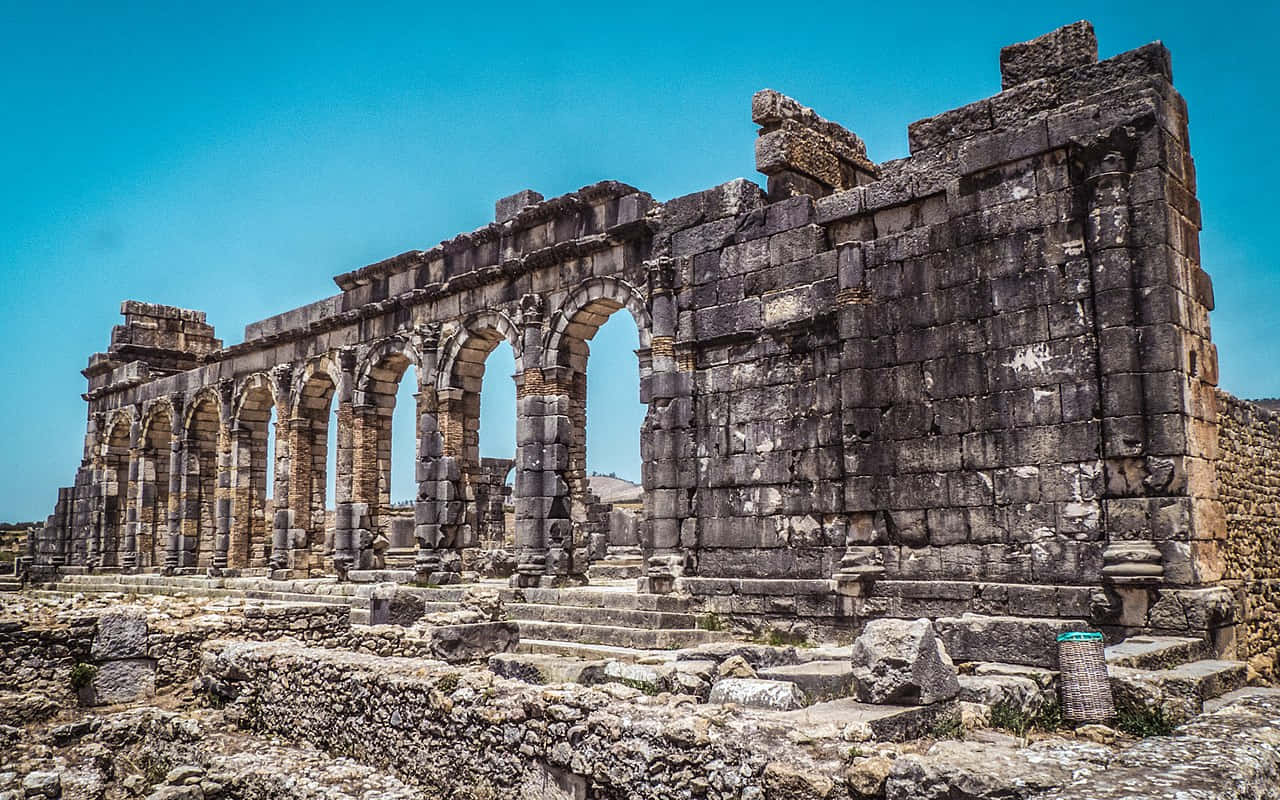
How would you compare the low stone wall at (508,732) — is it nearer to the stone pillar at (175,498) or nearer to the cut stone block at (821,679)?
the cut stone block at (821,679)

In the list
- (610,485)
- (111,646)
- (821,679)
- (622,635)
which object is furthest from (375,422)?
(610,485)

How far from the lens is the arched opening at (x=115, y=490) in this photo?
27734mm

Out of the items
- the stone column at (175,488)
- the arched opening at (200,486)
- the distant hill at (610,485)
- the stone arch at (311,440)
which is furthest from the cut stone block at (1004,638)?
the distant hill at (610,485)

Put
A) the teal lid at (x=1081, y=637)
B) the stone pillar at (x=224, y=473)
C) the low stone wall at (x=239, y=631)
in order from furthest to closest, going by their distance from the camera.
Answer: the stone pillar at (x=224, y=473) < the low stone wall at (x=239, y=631) < the teal lid at (x=1081, y=637)

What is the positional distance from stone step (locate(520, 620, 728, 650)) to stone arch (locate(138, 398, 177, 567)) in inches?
663

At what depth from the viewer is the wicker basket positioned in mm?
6148

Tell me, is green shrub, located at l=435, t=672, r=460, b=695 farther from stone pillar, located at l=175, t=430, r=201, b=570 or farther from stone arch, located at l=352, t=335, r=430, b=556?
stone pillar, located at l=175, t=430, r=201, b=570

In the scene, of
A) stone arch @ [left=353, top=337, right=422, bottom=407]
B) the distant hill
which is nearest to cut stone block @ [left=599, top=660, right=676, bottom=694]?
stone arch @ [left=353, top=337, right=422, bottom=407]

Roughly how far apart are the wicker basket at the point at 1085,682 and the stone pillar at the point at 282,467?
17.2 meters

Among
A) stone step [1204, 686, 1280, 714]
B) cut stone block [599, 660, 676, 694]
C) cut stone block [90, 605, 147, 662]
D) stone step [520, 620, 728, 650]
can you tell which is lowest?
stone step [520, 620, 728, 650]

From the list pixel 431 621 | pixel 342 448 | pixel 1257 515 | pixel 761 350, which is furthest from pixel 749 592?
pixel 342 448

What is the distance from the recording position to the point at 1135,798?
4262 mm

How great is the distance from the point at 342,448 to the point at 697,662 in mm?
12912

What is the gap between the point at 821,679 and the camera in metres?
7.17
